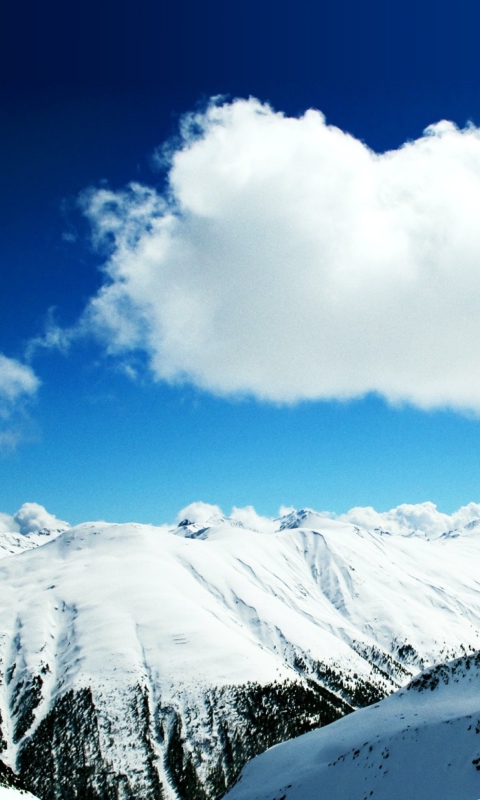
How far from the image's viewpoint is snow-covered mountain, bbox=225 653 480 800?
4928 centimetres

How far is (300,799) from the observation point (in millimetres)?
61625

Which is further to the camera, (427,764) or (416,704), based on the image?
(416,704)

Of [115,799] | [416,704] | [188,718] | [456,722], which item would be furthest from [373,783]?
[188,718]

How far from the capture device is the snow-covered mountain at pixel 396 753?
4928 cm

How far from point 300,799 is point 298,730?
14200 centimetres

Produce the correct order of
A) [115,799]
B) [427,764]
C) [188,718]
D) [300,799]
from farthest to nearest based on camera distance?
[188,718] < [115,799] < [300,799] < [427,764]

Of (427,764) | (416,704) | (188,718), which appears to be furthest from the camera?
(188,718)

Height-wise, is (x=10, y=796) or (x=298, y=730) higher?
(x=10, y=796)

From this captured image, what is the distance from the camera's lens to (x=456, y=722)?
188ft

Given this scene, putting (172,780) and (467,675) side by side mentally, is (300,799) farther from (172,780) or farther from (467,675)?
(172,780)

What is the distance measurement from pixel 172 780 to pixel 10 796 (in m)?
133

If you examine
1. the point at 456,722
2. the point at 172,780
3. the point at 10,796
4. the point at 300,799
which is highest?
the point at 10,796

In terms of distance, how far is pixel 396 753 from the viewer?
189 feet

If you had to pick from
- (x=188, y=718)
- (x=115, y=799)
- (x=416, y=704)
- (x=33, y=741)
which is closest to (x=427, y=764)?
(x=416, y=704)
